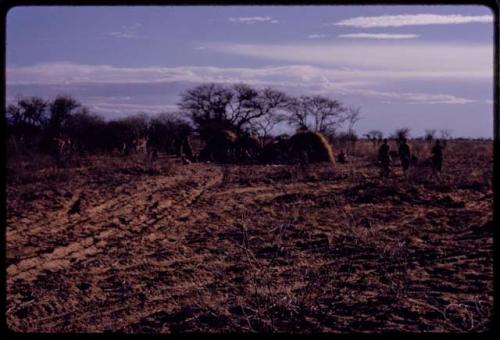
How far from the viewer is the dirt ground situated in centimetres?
363

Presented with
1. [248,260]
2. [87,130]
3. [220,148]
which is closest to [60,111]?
[87,130]

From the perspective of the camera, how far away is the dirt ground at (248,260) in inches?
143

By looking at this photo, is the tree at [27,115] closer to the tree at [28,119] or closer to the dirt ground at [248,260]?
the tree at [28,119]

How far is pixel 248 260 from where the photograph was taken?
498cm

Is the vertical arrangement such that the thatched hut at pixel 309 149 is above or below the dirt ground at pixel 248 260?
above

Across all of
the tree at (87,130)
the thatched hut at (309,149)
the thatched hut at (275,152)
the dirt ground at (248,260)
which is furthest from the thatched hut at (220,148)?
the dirt ground at (248,260)

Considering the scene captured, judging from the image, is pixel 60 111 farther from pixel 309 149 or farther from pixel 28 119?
pixel 309 149

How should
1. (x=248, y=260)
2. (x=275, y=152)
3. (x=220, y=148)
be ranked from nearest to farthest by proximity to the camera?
1. (x=248, y=260)
2. (x=275, y=152)
3. (x=220, y=148)

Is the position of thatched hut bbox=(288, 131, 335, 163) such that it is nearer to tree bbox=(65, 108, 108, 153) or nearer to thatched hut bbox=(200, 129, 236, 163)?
thatched hut bbox=(200, 129, 236, 163)

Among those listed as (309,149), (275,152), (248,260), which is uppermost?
(309,149)

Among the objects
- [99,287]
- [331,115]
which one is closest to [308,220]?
[99,287]

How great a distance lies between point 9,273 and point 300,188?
249 inches

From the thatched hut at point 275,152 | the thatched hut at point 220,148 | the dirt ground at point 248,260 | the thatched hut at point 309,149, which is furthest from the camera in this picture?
the thatched hut at point 220,148

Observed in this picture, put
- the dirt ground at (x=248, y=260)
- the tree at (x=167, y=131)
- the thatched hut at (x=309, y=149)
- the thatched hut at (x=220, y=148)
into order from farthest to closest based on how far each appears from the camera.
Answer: the tree at (x=167, y=131) < the thatched hut at (x=220, y=148) < the thatched hut at (x=309, y=149) < the dirt ground at (x=248, y=260)
